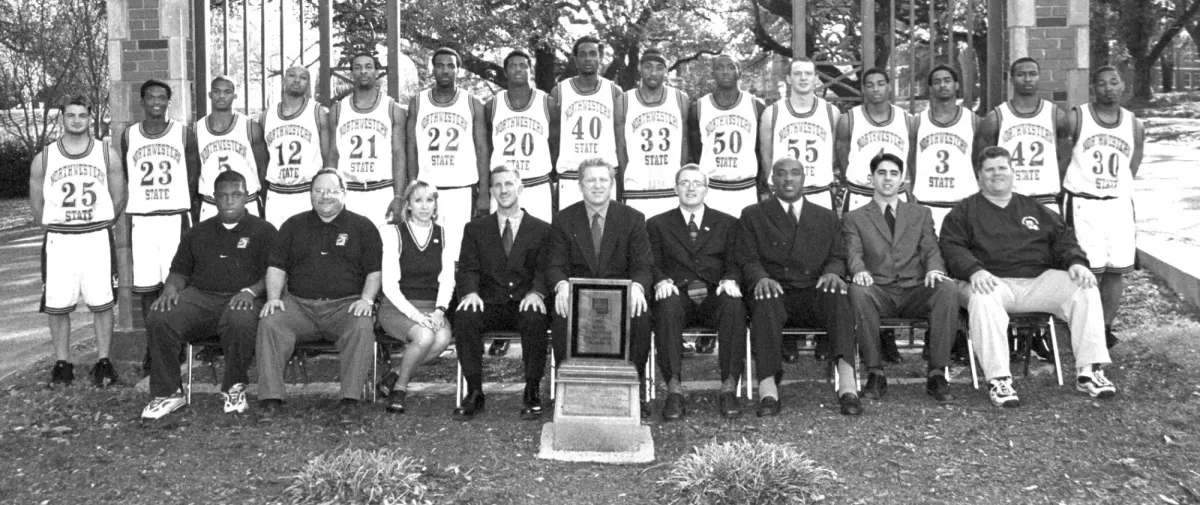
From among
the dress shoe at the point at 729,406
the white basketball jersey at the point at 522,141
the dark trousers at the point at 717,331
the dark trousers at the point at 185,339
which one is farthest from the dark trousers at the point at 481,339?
the white basketball jersey at the point at 522,141

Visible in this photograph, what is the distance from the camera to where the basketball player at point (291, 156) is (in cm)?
743

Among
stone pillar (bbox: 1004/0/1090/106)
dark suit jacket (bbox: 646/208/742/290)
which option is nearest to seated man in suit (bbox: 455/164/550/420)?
Answer: dark suit jacket (bbox: 646/208/742/290)

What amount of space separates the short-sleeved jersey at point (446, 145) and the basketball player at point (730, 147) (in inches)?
59.3

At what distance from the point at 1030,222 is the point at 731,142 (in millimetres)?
1909

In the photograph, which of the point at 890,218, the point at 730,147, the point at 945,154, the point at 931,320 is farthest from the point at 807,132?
the point at 931,320

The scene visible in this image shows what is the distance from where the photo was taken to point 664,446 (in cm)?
535

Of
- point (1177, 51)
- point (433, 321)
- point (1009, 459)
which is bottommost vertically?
point (1009, 459)

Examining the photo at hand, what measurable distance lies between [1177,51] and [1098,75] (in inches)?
1989

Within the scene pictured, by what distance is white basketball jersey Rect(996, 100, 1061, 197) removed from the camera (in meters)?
7.08

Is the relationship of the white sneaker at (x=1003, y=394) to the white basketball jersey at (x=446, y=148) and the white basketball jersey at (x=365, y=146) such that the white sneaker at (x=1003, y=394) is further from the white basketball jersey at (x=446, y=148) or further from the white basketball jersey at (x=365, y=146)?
the white basketball jersey at (x=365, y=146)

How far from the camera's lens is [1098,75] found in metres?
7.10

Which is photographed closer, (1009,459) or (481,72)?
(1009,459)

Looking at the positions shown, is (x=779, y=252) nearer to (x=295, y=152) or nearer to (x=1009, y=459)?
(x=1009, y=459)

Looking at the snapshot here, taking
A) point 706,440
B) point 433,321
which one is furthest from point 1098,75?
point 433,321
